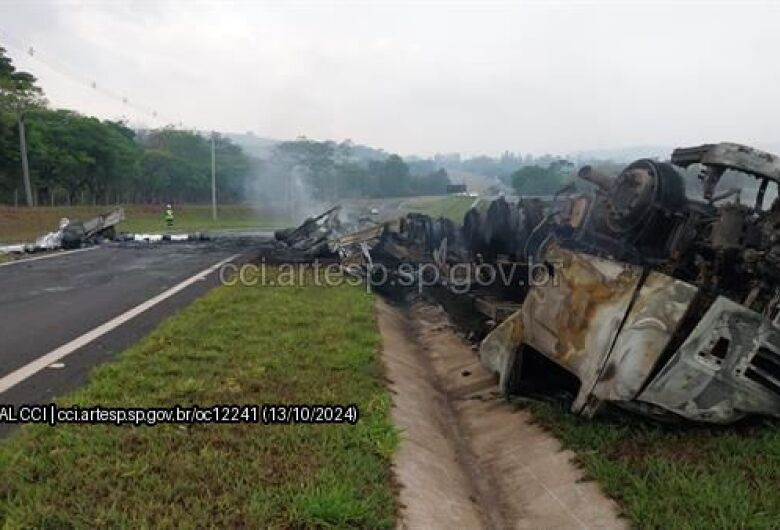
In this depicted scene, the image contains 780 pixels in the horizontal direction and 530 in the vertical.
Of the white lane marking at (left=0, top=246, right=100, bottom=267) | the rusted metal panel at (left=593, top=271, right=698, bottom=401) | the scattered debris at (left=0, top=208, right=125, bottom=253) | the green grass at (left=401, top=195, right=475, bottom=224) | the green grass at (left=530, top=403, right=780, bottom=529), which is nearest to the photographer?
the green grass at (left=530, top=403, right=780, bottom=529)

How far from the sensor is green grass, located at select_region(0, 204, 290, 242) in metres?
30.6

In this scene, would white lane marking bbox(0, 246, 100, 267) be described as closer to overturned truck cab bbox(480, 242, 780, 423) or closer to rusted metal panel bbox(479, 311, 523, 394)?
rusted metal panel bbox(479, 311, 523, 394)

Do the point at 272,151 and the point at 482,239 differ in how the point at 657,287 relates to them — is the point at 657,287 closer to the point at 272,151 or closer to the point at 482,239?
the point at 482,239

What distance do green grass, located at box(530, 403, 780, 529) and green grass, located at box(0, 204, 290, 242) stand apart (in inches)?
978

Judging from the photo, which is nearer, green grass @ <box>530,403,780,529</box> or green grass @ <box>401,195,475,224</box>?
green grass @ <box>530,403,780,529</box>

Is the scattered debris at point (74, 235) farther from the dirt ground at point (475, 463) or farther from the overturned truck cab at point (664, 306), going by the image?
the overturned truck cab at point (664, 306)

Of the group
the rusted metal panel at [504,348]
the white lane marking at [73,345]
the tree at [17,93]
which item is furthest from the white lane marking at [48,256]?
the tree at [17,93]

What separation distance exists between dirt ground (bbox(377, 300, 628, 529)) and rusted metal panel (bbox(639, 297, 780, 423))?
31.6 inches

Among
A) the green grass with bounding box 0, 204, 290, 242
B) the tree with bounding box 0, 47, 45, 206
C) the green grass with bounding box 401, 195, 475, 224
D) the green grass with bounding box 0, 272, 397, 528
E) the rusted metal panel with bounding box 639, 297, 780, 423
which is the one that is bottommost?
the green grass with bounding box 0, 204, 290, 242

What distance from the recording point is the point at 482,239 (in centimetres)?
904

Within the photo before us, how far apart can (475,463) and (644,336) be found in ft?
5.23

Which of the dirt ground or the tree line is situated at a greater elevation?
the tree line

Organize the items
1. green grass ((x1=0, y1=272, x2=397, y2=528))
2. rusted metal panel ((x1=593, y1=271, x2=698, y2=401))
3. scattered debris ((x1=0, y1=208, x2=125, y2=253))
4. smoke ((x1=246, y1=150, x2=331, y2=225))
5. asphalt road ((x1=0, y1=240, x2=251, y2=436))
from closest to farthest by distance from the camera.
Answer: green grass ((x1=0, y1=272, x2=397, y2=528)) < rusted metal panel ((x1=593, y1=271, x2=698, y2=401)) < asphalt road ((x1=0, y1=240, x2=251, y2=436)) < scattered debris ((x1=0, y1=208, x2=125, y2=253)) < smoke ((x1=246, y1=150, x2=331, y2=225))

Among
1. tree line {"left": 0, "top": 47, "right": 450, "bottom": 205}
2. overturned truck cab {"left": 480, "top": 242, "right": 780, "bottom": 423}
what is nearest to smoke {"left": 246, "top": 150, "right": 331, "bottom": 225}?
tree line {"left": 0, "top": 47, "right": 450, "bottom": 205}
